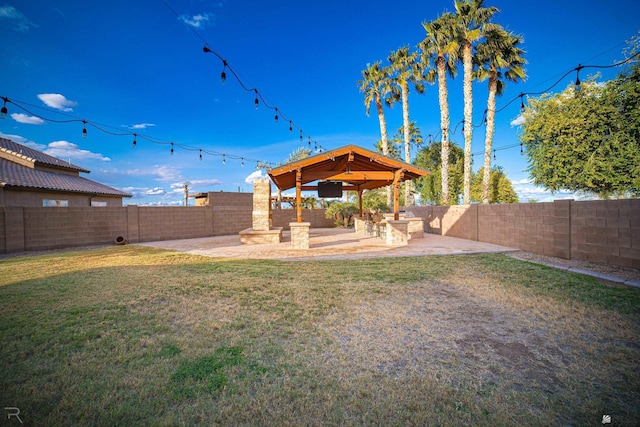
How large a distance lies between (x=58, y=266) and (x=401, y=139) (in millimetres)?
25983

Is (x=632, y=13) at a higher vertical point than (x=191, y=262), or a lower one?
higher

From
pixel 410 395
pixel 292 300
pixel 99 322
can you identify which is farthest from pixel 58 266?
pixel 410 395

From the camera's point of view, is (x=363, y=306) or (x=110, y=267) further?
(x=110, y=267)

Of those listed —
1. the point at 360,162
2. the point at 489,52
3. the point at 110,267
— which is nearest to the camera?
the point at 110,267

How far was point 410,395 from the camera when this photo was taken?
2.22 m

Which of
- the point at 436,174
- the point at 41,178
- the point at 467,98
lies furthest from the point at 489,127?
the point at 41,178

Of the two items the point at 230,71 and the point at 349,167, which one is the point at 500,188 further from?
the point at 230,71

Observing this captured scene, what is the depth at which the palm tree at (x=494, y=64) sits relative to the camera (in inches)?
592

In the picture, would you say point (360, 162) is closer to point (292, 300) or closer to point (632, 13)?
point (292, 300)

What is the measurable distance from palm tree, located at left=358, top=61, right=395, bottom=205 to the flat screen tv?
6302 millimetres

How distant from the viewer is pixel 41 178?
1472 cm

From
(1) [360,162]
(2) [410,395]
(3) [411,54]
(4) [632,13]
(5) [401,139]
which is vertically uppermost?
(3) [411,54]

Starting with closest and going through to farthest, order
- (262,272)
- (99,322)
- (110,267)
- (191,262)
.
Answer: (99,322), (262,272), (110,267), (191,262)

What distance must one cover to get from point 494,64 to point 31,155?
2800 cm
